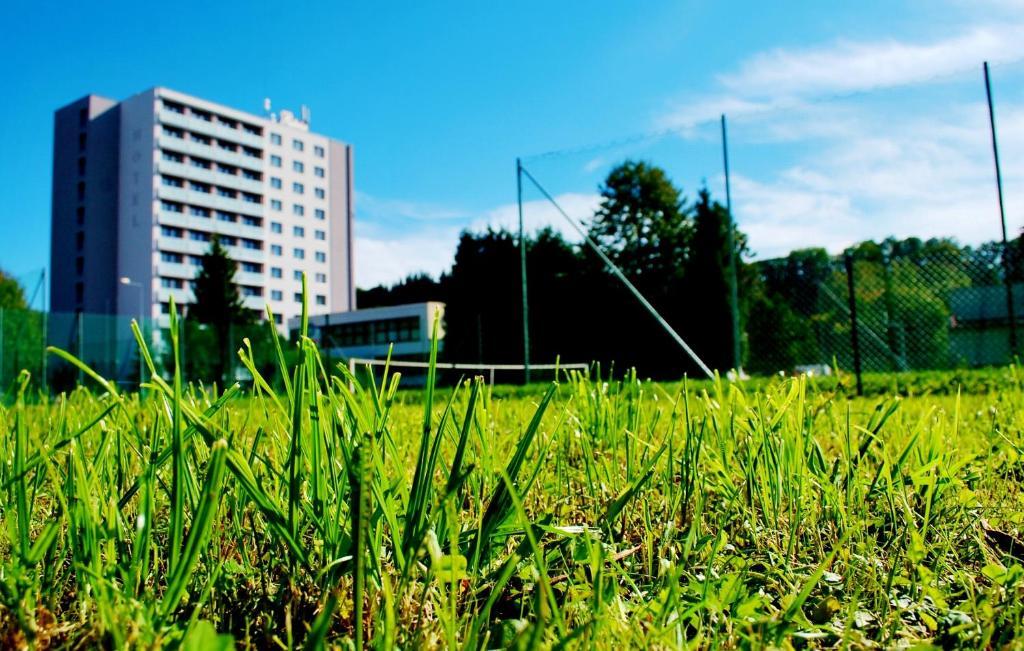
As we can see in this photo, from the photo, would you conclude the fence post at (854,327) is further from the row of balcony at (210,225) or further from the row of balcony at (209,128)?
the row of balcony at (209,128)

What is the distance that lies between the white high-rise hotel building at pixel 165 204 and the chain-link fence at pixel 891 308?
3571 centimetres

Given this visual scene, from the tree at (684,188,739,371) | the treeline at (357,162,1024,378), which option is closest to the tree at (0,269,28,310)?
the treeline at (357,162,1024,378)

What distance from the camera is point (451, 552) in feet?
1.64

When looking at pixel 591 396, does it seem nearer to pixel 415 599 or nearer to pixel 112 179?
pixel 415 599

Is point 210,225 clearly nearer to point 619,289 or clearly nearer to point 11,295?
Answer: point 11,295

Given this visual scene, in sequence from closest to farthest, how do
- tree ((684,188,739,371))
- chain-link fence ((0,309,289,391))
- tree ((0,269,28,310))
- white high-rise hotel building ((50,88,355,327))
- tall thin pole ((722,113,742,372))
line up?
tall thin pole ((722,113,742,372))
chain-link fence ((0,309,289,391))
tree ((684,188,739,371))
tree ((0,269,28,310))
white high-rise hotel building ((50,88,355,327))

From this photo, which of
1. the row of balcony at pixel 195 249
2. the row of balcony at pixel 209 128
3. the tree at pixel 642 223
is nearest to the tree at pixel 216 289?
the row of balcony at pixel 195 249

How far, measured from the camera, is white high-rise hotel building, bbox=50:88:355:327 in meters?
40.1

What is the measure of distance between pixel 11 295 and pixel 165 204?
17.6m

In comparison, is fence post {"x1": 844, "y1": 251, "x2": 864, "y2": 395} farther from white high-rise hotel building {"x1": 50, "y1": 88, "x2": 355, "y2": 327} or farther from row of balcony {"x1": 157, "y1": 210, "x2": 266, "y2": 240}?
row of balcony {"x1": 157, "y1": 210, "x2": 266, "y2": 240}

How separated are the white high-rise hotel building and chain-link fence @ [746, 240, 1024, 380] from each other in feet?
117

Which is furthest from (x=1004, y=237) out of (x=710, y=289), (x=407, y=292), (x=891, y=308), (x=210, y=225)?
(x=210, y=225)

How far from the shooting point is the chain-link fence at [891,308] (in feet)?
24.4

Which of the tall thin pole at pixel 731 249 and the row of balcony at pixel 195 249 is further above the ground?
the row of balcony at pixel 195 249
